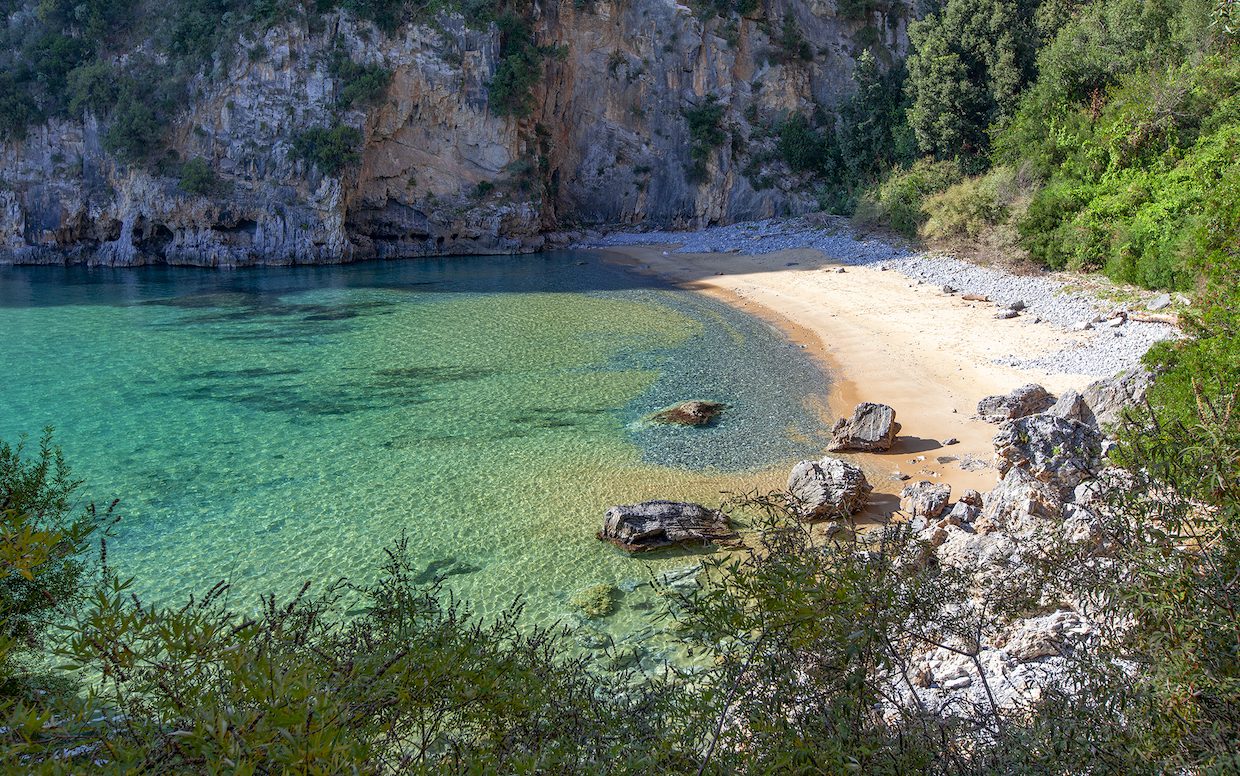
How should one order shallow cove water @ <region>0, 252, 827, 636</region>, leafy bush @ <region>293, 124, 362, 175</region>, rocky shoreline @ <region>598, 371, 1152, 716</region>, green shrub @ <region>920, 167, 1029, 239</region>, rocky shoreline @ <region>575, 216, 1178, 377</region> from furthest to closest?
leafy bush @ <region>293, 124, 362, 175</region>
green shrub @ <region>920, 167, 1029, 239</region>
rocky shoreline @ <region>575, 216, 1178, 377</region>
shallow cove water @ <region>0, 252, 827, 636</region>
rocky shoreline @ <region>598, 371, 1152, 716</region>

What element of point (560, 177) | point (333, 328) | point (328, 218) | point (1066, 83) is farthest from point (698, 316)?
point (560, 177)

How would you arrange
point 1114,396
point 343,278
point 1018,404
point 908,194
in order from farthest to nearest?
point 343,278
point 908,194
point 1018,404
point 1114,396

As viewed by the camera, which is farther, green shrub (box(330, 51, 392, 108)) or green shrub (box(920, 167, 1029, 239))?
green shrub (box(330, 51, 392, 108))

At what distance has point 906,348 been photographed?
57.6 ft

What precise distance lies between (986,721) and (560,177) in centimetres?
4503

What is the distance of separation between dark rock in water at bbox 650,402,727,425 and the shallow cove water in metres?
0.35

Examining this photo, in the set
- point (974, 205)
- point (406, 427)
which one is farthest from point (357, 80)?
point (406, 427)

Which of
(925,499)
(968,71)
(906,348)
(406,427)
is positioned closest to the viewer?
(925,499)

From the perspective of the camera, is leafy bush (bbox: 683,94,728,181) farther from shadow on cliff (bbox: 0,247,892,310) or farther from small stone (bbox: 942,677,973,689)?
small stone (bbox: 942,677,973,689)

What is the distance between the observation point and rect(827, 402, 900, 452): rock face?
477 inches

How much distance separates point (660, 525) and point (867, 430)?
459 centimetres

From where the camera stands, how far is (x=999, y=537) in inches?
283

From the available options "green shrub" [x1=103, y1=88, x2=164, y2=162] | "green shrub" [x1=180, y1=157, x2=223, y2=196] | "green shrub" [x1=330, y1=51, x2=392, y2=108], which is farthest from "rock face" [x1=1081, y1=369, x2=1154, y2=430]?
"green shrub" [x1=103, y1=88, x2=164, y2=162]

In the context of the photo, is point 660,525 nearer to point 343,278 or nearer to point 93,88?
point 343,278
